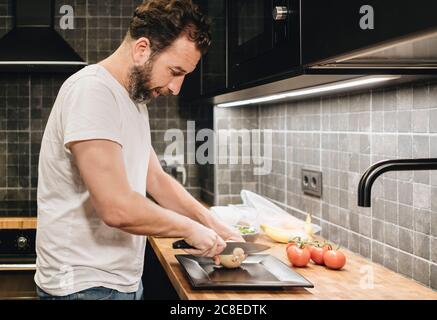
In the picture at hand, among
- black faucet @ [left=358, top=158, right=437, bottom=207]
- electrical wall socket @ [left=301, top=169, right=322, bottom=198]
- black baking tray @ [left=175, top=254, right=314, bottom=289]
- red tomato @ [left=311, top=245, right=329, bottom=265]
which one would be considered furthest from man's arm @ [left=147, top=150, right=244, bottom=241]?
black faucet @ [left=358, top=158, right=437, bottom=207]

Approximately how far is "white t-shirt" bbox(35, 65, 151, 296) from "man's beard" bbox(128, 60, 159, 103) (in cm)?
2

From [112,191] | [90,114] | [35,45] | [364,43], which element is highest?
[35,45]

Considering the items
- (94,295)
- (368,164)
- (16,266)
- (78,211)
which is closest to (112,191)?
(78,211)

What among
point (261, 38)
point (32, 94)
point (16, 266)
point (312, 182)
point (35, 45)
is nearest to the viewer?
point (261, 38)

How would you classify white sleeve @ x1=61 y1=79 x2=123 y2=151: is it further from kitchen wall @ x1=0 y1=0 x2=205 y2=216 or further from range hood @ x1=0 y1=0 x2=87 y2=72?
kitchen wall @ x1=0 y1=0 x2=205 y2=216

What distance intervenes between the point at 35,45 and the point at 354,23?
7.58 feet

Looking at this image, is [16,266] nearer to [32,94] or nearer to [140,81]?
[32,94]

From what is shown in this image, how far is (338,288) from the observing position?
5.20ft

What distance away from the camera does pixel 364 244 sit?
1970 mm

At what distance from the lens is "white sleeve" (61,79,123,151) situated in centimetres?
134

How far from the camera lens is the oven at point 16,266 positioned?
113 inches

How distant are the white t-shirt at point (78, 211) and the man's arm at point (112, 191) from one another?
0.06 m

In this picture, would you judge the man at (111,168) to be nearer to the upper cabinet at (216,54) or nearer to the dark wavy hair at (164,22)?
the dark wavy hair at (164,22)
